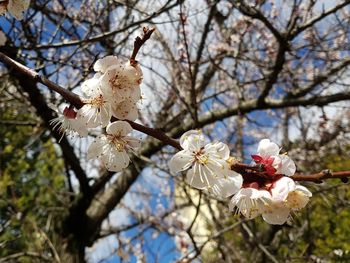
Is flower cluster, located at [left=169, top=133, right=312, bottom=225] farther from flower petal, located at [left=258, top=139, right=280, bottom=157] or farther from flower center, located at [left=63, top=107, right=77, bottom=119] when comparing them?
flower center, located at [left=63, top=107, right=77, bottom=119]

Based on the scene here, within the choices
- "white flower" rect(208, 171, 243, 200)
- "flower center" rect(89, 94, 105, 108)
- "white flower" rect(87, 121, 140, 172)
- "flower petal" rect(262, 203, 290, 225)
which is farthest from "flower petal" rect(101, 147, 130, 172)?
"flower petal" rect(262, 203, 290, 225)

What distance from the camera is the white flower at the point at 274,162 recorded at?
1.07 meters

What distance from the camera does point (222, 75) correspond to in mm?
5277

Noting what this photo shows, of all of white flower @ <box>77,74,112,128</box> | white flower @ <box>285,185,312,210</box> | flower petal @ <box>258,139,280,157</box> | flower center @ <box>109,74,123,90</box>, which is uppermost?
flower center @ <box>109,74,123,90</box>

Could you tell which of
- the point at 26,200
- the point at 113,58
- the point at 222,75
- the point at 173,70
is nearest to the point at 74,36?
the point at 173,70

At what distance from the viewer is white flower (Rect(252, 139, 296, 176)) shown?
42.0 inches

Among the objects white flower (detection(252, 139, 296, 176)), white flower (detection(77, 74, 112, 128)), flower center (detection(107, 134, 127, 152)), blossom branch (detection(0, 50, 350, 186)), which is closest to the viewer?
blossom branch (detection(0, 50, 350, 186))

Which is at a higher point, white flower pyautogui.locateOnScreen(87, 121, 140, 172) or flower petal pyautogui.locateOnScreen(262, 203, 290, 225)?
white flower pyautogui.locateOnScreen(87, 121, 140, 172)

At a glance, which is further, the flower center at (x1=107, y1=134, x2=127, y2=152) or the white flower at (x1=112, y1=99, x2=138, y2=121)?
the flower center at (x1=107, y1=134, x2=127, y2=152)

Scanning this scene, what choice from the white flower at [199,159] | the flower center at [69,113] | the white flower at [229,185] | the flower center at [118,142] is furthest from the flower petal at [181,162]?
the flower center at [69,113]

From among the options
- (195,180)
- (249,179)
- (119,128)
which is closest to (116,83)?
(119,128)

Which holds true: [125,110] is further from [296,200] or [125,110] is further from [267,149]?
[296,200]

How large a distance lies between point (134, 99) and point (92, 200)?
3292 millimetres

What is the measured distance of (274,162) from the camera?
3.58 ft
